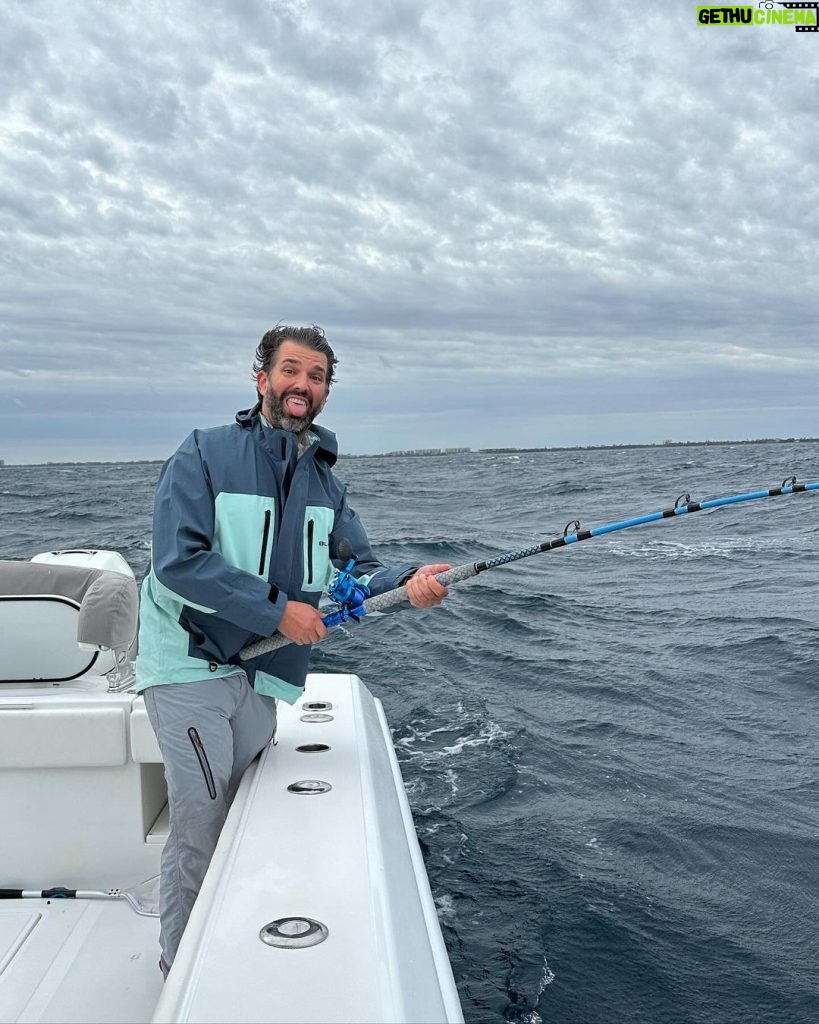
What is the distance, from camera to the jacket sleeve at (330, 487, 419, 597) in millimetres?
2609

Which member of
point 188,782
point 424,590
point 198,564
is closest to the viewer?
point 198,564

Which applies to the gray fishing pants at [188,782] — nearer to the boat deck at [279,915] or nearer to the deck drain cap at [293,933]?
the boat deck at [279,915]

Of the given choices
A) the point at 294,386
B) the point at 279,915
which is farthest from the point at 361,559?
the point at 279,915

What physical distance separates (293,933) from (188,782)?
70 centimetres

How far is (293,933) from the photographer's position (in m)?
1.66

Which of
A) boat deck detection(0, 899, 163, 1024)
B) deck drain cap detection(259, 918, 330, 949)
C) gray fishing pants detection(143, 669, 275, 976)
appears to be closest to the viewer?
deck drain cap detection(259, 918, 330, 949)

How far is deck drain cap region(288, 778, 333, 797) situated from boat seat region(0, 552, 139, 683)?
1.06m

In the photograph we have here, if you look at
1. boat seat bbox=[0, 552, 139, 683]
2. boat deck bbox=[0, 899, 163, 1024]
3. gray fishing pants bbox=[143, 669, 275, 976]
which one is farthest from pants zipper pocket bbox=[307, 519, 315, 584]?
boat deck bbox=[0, 899, 163, 1024]

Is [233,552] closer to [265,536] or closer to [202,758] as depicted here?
[265,536]

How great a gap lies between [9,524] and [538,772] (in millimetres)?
18478

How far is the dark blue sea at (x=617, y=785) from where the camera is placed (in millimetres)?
3059

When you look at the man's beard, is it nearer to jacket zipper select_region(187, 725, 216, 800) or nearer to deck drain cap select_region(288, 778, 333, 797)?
jacket zipper select_region(187, 725, 216, 800)

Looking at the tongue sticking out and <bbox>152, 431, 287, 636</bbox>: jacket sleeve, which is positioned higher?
the tongue sticking out

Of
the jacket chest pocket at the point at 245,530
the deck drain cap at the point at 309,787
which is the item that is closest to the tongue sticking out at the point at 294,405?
the jacket chest pocket at the point at 245,530
